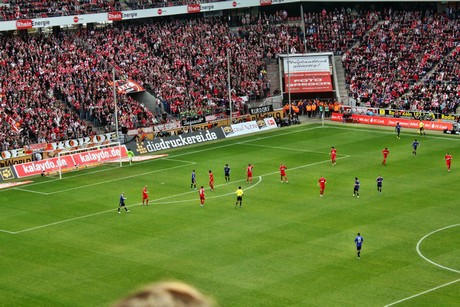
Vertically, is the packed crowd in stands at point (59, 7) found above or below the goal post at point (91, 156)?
above

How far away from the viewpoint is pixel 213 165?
208 feet

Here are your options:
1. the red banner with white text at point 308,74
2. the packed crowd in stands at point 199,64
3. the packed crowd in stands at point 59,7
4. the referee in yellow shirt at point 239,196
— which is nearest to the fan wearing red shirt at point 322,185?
the referee in yellow shirt at point 239,196

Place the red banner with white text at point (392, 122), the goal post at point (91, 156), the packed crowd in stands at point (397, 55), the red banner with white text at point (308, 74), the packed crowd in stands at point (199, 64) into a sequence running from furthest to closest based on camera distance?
the red banner with white text at point (308, 74), the packed crowd in stands at point (397, 55), the red banner with white text at point (392, 122), the packed crowd in stands at point (199, 64), the goal post at point (91, 156)

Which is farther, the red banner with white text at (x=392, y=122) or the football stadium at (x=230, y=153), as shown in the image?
the red banner with white text at (x=392, y=122)

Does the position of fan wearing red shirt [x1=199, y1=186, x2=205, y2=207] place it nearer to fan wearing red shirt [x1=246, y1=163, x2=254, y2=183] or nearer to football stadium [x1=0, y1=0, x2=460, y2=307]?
football stadium [x1=0, y1=0, x2=460, y2=307]

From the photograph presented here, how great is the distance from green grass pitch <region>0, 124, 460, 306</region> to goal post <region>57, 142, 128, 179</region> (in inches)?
48.5

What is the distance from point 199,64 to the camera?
88438mm

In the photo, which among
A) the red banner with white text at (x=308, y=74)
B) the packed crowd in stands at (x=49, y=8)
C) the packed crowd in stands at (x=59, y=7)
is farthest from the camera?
the red banner with white text at (x=308, y=74)

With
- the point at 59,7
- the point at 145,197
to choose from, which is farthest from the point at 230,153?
the point at 59,7

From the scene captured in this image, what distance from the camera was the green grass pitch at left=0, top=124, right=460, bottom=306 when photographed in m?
34.4

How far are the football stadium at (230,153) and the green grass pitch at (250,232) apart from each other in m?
0.16

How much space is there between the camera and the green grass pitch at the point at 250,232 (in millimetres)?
34375

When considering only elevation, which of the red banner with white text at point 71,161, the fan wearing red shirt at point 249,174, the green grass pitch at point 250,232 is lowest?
the green grass pitch at point 250,232

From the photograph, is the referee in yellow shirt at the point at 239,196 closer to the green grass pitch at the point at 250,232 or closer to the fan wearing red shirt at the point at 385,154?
the green grass pitch at the point at 250,232
